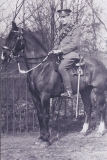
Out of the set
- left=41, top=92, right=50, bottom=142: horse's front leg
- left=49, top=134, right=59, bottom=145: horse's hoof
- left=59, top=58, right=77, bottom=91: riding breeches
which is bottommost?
left=49, top=134, right=59, bottom=145: horse's hoof

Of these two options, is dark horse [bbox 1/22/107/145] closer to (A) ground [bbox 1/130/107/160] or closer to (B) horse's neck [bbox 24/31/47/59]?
(B) horse's neck [bbox 24/31/47/59]

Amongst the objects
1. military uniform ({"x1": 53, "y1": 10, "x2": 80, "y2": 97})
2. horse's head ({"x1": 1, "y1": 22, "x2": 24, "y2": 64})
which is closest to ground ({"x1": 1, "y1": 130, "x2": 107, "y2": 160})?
military uniform ({"x1": 53, "y1": 10, "x2": 80, "y2": 97})

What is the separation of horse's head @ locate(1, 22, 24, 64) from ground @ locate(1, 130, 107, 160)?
85.3 inches

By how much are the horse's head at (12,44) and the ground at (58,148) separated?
7.11ft

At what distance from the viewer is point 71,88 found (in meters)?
7.33

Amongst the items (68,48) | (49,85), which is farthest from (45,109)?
(68,48)

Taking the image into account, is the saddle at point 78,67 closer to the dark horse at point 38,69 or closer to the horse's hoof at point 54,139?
the dark horse at point 38,69

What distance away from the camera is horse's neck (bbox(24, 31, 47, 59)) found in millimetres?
6977

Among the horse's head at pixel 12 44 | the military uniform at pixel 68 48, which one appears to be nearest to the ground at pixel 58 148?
the military uniform at pixel 68 48

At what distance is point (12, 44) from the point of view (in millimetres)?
6734

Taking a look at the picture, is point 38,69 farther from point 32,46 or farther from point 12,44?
point 12,44

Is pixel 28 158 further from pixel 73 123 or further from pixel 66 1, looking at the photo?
pixel 66 1

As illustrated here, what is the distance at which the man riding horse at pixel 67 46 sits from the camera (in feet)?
23.3

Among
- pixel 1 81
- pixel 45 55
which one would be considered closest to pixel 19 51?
pixel 45 55
